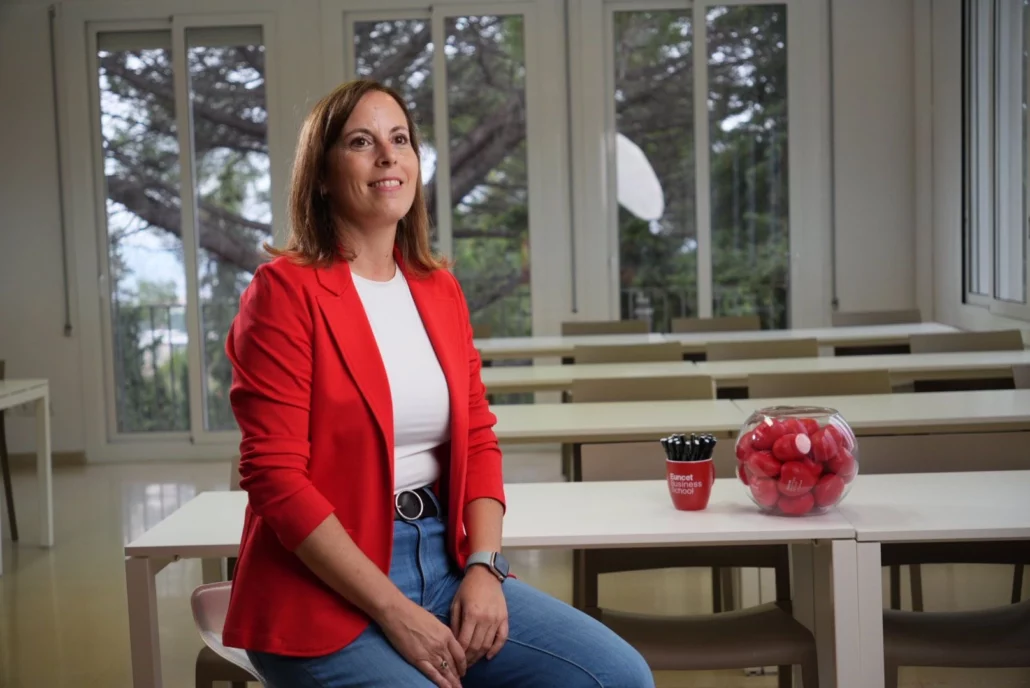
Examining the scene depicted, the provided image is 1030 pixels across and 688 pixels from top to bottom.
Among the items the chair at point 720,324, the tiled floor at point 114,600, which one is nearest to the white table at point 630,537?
the tiled floor at point 114,600

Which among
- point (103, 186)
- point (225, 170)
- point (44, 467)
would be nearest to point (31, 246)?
point (103, 186)

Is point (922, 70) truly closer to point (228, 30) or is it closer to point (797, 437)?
point (228, 30)

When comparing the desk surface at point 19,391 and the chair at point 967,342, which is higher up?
the chair at point 967,342

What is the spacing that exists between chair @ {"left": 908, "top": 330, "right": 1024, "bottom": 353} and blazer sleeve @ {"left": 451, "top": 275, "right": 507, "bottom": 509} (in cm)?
342

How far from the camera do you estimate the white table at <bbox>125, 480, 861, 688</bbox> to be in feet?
6.77

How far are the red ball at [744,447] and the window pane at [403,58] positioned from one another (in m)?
6.14

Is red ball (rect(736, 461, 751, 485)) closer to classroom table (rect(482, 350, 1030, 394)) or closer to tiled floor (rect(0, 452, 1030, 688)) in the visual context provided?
tiled floor (rect(0, 452, 1030, 688))

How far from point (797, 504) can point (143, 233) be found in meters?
6.99

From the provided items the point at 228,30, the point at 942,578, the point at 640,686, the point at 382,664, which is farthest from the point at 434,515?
the point at 228,30

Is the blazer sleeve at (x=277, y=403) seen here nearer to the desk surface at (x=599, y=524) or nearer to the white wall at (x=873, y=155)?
the desk surface at (x=599, y=524)

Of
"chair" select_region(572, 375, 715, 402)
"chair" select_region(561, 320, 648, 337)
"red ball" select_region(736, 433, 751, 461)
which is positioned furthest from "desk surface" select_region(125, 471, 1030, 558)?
→ "chair" select_region(561, 320, 648, 337)

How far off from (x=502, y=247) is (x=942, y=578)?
14.6 feet

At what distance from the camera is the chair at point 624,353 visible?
210 inches

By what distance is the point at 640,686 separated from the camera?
5.82ft
